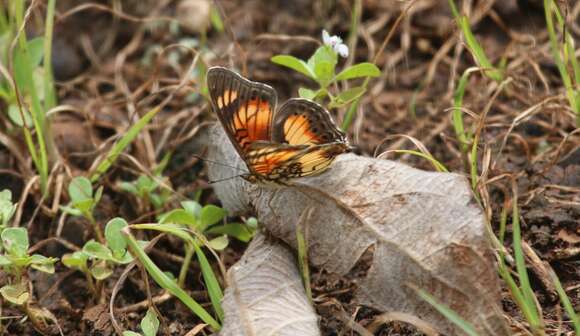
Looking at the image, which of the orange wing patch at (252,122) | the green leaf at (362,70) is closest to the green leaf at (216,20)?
the green leaf at (362,70)

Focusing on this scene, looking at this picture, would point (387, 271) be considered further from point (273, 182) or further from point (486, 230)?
point (273, 182)

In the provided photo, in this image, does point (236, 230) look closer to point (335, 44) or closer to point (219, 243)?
point (219, 243)

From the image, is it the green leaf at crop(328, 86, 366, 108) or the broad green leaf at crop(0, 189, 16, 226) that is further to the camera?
the green leaf at crop(328, 86, 366, 108)

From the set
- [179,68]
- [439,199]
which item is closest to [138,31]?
[179,68]

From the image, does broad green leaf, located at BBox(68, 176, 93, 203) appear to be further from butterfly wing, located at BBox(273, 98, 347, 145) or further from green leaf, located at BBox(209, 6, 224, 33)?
green leaf, located at BBox(209, 6, 224, 33)

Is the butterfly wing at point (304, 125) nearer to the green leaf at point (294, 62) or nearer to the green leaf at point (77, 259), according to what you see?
the green leaf at point (294, 62)

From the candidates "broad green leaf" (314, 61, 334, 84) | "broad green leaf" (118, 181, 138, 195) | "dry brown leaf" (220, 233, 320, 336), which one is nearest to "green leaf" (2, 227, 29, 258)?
"broad green leaf" (118, 181, 138, 195)
